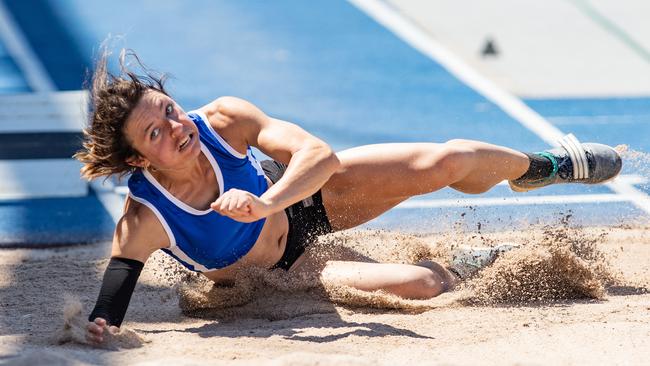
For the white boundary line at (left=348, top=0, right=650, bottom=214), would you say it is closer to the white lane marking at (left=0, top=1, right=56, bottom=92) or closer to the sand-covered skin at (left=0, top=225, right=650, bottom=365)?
the sand-covered skin at (left=0, top=225, right=650, bottom=365)

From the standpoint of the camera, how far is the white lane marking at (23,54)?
→ 23.8 feet

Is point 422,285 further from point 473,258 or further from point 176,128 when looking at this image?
point 176,128

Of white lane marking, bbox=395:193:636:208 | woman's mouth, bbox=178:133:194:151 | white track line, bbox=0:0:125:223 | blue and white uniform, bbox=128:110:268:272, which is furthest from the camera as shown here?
white track line, bbox=0:0:125:223

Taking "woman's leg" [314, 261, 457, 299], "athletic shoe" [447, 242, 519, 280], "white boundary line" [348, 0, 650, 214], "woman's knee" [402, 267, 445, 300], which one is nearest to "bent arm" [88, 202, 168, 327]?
"woman's leg" [314, 261, 457, 299]

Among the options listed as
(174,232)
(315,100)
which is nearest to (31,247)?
(174,232)

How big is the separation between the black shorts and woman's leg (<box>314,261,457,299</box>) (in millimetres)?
128

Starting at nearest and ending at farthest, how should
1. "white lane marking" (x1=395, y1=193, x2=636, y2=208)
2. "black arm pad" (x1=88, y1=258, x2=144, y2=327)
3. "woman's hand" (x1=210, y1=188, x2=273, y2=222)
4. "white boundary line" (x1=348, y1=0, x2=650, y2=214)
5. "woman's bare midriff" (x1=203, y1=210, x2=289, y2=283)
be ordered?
1. "woman's hand" (x1=210, y1=188, x2=273, y2=222)
2. "black arm pad" (x1=88, y1=258, x2=144, y2=327)
3. "woman's bare midriff" (x1=203, y1=210, x2=289, y2=283)
4. "white lane marking" (x1=395, y1=193, x2=636, y2=208)
5. "white boundary line" (x1=348, y1=0, x2=650, y2=214)

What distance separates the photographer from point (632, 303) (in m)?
3.82

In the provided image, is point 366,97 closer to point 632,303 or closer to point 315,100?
point 315,100

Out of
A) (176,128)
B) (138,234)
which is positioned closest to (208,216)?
(138,234)

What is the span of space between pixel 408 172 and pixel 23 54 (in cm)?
480

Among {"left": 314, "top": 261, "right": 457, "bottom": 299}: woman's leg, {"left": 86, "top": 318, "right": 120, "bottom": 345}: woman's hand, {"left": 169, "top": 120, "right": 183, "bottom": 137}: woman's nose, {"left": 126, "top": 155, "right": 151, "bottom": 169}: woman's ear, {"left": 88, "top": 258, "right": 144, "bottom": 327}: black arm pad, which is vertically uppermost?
{"left": 169, "top": 120, "right": 183, "bottom": 137}: woman's nose

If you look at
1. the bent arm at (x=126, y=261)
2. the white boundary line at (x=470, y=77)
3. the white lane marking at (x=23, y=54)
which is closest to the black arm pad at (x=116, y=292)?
the bent arm at (x=126, y=261)

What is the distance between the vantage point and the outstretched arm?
3.11 metres
